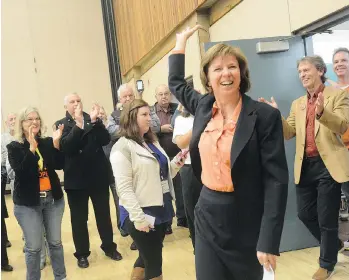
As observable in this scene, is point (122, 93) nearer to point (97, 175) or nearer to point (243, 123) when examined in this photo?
point (97, 175)

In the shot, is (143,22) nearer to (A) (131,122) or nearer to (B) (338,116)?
(A) (131,122)

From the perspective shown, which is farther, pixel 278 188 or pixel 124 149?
pixel 124 149

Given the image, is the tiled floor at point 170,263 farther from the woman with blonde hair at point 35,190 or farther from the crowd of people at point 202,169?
the woman with blonde hair at point 35,190

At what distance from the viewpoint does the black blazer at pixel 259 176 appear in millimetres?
1494

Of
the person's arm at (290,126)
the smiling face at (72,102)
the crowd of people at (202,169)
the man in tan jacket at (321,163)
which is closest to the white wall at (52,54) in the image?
the crowd of people at (202,169)

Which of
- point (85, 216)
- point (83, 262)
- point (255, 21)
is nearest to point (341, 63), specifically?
point (255, 21)

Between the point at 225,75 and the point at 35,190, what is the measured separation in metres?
1.94

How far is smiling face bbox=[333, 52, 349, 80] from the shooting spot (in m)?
3.33

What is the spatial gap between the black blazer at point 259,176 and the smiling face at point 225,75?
0.09 m

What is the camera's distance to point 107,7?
34.9 feet

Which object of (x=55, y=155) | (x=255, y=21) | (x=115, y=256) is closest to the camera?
(x=55, y=155)

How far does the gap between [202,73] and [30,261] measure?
2071 millimetres

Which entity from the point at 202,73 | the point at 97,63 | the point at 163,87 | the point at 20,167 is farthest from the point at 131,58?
the point at 202,73

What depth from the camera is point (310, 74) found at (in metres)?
2.88
